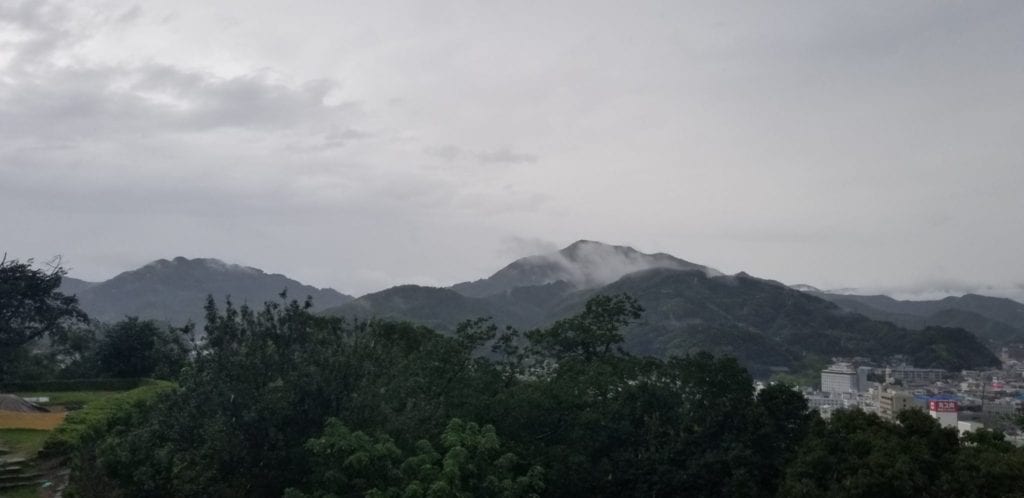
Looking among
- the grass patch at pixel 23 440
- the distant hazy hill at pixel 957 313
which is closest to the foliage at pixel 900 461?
the grass patch at pixel 23 440

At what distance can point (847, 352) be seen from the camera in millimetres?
92750

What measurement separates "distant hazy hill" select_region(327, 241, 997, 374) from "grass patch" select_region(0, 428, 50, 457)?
5571 cm

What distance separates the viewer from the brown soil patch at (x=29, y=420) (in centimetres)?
1761

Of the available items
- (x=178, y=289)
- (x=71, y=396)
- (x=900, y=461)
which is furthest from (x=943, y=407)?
(x=178, y=289)

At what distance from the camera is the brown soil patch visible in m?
17.6

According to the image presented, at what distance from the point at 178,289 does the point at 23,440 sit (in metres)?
165

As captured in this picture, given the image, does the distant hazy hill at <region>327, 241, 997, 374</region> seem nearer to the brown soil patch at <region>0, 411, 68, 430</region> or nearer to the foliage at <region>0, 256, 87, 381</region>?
the foliage at <region>0, 256, 87, 381</region>

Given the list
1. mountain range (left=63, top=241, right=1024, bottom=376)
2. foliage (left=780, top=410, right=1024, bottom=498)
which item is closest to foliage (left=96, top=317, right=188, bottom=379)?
mountain range (left=63, top=241, right=1024, bottom=376)

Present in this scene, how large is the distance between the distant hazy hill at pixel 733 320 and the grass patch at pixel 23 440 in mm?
55710

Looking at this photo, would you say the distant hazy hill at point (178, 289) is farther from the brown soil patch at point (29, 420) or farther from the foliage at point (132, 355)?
the brown soil patch at point (29, 420)

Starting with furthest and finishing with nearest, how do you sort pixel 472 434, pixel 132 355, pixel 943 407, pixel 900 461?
pixel 943 407
pixel 132 355
pixel 472 434
pixel 900 461

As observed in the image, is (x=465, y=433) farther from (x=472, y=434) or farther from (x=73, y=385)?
(x=73, y=385)

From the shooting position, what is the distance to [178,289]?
16900 centimetres

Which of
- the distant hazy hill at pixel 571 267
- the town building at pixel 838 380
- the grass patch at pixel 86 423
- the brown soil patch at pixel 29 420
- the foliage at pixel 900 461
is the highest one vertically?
the distant hazy hill at pixel 571 267
